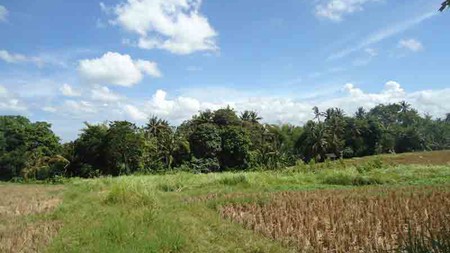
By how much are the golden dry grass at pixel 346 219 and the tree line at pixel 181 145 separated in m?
36.5

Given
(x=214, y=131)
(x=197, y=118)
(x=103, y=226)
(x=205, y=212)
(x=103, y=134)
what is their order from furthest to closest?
(x=197, y=118) < (x=214, y=131) < (x=103, y=134) < (x=205, y=212) < (x=103, y=226)

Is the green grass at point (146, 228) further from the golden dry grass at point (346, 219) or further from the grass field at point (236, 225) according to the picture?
the golden dry grass at point (346, 219)

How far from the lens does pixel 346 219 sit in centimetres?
1185

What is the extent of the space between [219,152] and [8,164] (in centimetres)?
2667

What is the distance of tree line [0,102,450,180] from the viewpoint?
53812mm

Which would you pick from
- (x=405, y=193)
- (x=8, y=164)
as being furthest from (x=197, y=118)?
(x=405, y=193)

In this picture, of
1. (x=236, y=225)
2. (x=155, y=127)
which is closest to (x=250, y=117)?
(x=155, y=127)

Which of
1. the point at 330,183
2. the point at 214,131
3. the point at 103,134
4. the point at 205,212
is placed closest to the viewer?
the point at 205,212

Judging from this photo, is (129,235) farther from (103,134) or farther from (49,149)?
(49,149)

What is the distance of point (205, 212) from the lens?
1423 centimetres

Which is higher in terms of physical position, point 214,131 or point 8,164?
point 214,131

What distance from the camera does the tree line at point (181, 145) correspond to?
53812mm

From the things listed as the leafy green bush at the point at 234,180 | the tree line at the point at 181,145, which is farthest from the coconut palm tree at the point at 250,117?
the leafy green bush at the point at 234,180

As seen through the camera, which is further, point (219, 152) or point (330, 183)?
point (219, 152)
